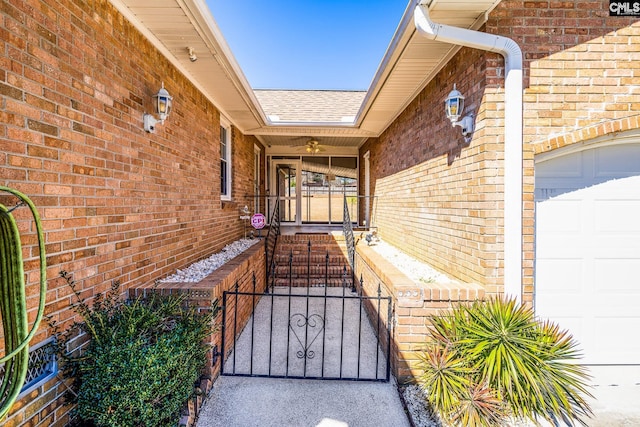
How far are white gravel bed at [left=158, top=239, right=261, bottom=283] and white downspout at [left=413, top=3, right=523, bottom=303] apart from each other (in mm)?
3301

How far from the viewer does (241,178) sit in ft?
24.2

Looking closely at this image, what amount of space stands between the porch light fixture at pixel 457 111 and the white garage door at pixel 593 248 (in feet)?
2.71

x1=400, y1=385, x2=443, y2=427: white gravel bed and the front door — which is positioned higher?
the front door

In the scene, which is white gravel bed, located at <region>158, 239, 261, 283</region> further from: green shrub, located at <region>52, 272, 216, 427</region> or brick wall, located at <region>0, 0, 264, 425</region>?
green shrub, located at <region>52, 272, 216, 427</region>

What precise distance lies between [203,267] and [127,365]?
2.14 metres

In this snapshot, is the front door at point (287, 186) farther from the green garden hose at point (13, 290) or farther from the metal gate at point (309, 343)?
the green garden hose at point (13, 290)

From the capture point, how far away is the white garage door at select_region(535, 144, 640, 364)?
3197mm

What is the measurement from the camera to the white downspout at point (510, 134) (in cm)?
288

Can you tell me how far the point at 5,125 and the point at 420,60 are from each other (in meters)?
3.94

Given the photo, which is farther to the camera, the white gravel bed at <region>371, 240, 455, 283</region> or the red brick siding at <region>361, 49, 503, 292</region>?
the white gravel bed at <region>371, 240, 455, 283</region>

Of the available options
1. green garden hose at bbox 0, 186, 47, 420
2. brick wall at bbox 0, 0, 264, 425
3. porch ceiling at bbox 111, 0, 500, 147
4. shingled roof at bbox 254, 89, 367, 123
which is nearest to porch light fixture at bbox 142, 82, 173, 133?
brick wall at bbox 0, 0, 264, 425

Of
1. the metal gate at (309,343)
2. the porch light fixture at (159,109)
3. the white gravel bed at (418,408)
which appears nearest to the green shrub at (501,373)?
the white gravel bed at (418,408)

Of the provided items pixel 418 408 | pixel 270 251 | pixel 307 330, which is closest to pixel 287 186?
pixel 270 251

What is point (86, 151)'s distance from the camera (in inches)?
95.2
